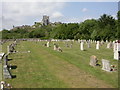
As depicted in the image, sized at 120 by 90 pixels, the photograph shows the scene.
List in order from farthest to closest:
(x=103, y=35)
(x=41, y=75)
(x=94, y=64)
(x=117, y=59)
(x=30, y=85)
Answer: (x=103, y=35)
(x=117, y=59)
(x=94, y=64)
(x=41, y=75)
(x=30, y=85)

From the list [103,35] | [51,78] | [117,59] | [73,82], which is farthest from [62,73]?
[103,35]

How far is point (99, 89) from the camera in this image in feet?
39.0

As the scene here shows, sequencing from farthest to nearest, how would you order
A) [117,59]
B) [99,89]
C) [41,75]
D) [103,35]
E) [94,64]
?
1. [103,35]
2. [117,59]
3. [94,64]
4. [41,75]
5. [99,89]

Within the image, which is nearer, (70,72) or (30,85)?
(30,85)

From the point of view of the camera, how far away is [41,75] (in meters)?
16.0

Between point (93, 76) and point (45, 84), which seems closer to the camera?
point (45, 84)

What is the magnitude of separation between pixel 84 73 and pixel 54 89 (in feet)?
15.6

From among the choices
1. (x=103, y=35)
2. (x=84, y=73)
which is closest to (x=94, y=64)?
(x=84, y=73)

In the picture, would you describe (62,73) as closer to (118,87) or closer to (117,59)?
(118,87)

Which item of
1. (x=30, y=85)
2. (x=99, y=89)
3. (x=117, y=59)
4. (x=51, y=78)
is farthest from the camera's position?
(x=117, y=59)

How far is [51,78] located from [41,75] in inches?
50.0

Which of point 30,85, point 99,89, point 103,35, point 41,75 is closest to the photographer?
point 99,89

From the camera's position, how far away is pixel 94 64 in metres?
19.4

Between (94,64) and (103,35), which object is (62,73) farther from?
(103,35)
